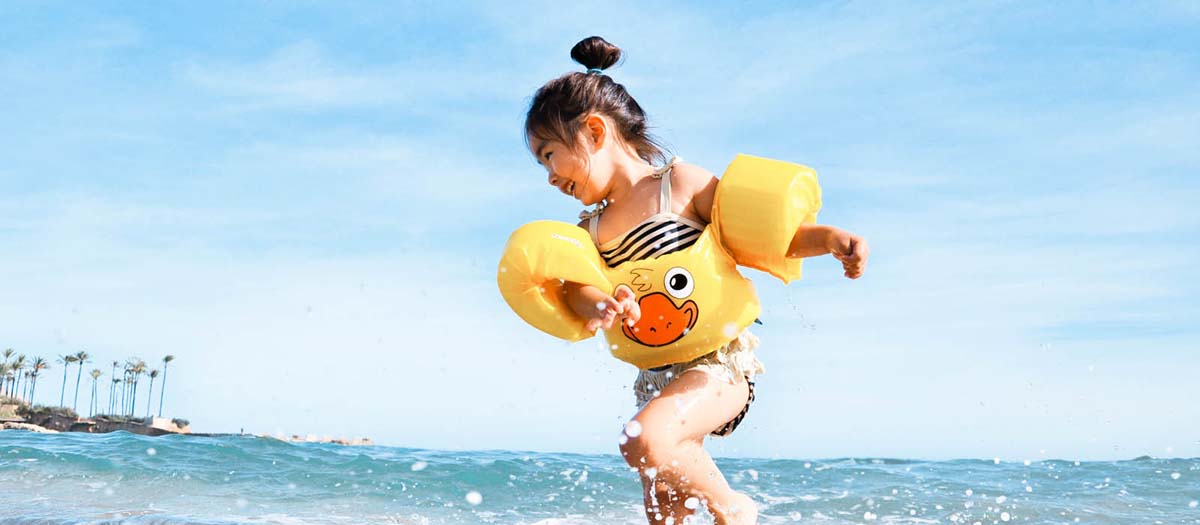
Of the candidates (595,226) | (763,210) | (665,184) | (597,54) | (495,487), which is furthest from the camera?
(495,487)

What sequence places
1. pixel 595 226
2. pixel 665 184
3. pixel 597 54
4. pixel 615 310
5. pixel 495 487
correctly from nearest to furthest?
1. pixel 615 310
2. pixel 665 184
3. pixel 595 226
4. pixel 597 54
5. pixel 495 487

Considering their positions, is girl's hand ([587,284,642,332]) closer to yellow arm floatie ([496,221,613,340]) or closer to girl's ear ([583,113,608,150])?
yellow arm floatie ([496,221,613,340])

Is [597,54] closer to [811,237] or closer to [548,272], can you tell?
[548,272]

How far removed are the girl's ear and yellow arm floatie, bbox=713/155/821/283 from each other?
0.46 meters

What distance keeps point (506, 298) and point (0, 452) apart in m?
9.05

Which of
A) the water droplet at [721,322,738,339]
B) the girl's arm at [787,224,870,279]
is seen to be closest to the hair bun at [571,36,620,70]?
the girl's arm at [787,224,870,279]

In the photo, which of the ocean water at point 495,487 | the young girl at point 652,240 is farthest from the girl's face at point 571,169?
the ocean water at point 495,487

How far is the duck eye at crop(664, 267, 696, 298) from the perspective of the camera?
3.29 meters

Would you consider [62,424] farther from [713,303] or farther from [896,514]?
[713,303]

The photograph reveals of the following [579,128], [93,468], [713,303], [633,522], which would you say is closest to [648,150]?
[579,128]

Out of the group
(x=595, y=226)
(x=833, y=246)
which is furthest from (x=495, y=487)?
(x=833, y=246)

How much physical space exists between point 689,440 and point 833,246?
79 centimetres

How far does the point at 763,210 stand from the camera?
3.34 metres

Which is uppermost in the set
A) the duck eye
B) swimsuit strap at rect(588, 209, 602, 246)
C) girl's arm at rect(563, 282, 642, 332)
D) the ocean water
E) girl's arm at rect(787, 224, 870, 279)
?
swimsuit strap at rect(588, 209, 602, 246)
